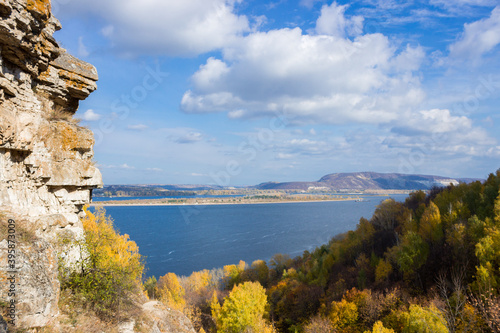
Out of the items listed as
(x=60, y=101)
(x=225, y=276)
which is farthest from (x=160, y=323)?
(x=225, y=276)

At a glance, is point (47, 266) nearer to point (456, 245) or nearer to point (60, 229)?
point (60, 229)

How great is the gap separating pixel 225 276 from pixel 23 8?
55.2 m

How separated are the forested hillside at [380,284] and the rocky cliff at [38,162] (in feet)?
74.9

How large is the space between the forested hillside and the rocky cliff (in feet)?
74.9

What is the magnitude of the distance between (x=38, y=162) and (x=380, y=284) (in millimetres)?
43395

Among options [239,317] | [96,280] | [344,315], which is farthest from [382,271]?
[96,280]

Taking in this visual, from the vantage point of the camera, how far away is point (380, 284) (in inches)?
1603

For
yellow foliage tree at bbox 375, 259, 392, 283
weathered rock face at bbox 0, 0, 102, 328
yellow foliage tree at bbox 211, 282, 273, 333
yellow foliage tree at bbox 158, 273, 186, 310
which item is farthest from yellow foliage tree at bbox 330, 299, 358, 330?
weathered rock face at bbox 0, 0, 102, 328

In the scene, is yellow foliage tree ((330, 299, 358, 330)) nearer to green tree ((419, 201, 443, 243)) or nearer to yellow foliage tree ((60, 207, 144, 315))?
green tree ((419, 201, 443, 243))

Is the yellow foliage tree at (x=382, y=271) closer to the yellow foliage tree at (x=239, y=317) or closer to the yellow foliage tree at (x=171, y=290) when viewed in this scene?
the yellow foliage tree at (x=239, y=317)

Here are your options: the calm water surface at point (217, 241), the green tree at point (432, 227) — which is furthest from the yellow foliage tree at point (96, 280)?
the calm water surface at point (217, 241)

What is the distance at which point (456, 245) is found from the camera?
123 ft

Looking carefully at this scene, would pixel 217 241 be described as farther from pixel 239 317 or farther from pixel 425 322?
pixel 425 322

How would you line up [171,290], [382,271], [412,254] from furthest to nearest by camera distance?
[171,290] < [382,271] < [412,254]
